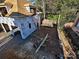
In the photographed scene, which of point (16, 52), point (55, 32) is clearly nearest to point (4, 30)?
point (16, 52)

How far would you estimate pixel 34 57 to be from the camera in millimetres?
14984

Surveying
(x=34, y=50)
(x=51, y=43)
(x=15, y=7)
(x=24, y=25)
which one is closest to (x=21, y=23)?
(x=24, y=25)

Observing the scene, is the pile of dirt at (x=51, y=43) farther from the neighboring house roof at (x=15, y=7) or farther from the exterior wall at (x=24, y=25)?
the neighboring house roof at (x=15, y=7)

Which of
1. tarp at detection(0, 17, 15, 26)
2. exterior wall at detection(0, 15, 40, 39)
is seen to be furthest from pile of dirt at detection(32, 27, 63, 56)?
tarp at detection(0, 17, 15, 26)

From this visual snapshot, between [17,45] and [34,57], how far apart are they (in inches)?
90.7

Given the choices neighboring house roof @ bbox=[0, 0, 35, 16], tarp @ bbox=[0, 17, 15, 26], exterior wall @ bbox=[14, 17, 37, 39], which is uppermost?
neighboring house roof @ bbox=[0, 0, 35, 16]

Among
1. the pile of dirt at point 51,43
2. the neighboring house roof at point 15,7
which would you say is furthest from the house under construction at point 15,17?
the pile of dirt at point 51,43

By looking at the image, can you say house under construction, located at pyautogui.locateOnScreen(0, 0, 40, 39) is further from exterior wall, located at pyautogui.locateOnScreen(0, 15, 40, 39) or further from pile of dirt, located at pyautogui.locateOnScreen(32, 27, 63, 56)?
pile of dirt, located at pyautogui.locateOnScreen(32, 27, 63, 56)

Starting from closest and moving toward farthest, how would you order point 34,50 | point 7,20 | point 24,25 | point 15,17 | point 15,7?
1. point 34,50
2. point 7,20
3. point 15,17
4. point 15,7
5. point 24,25

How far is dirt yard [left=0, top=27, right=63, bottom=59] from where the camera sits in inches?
570

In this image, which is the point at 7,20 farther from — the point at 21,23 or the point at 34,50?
the point at 34,50

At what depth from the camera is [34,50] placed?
1639cm

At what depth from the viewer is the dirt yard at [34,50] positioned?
14.5 metres

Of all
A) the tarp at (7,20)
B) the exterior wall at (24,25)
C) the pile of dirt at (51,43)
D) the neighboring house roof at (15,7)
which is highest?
the neighboring house roof at (15,7)
